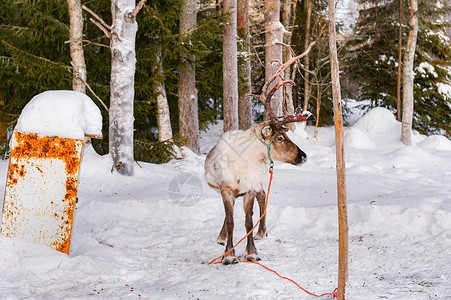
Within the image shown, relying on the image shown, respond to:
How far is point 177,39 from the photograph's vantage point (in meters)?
11.5

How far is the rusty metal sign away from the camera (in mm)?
5297

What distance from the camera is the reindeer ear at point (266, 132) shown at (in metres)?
5.73

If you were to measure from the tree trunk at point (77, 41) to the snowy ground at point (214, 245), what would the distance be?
6.32ft

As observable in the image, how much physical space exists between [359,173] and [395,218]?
231 inches

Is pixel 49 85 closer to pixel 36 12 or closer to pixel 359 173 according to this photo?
pixel 36 12

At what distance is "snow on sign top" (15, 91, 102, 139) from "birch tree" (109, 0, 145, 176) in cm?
399

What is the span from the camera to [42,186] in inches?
210

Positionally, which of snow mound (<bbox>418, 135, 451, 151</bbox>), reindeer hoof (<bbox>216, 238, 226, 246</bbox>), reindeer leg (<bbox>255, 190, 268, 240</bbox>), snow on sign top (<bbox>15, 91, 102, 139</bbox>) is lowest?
reindeer hoof (<bbox>216, 238, 226, 246</bbox>)

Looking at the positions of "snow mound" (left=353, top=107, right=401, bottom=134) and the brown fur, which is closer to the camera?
the brown fur

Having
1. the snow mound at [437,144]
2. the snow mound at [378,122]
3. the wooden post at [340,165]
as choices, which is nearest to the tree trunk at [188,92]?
the snow mound at [378,122]

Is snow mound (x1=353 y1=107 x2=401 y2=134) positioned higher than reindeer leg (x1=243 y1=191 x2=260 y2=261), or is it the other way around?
snow mound (x1=353 y1=107 x2=401 y2=134)

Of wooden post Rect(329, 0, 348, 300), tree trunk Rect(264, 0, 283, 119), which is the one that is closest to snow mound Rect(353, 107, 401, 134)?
tree trunk Rect(264, 0, 283, 119)

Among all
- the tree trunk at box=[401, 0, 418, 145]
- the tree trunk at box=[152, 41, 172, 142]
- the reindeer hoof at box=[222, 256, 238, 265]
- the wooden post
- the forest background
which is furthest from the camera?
the tree trunk at box=[401, 0, 418, 145]

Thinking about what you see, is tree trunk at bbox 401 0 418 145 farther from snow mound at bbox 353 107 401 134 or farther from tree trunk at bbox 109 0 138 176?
tree trunk at bbox 109 0 138 176
